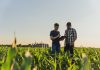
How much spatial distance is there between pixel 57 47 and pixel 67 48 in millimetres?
440

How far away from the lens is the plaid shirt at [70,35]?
10.0m

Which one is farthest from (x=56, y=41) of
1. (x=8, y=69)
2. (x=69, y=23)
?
(x=8, y=69)

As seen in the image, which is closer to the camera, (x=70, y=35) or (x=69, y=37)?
(x=70, y=35)

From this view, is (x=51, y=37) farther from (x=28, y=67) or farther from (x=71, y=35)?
(x=28, y=67)

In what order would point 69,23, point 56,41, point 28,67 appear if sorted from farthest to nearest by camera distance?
point 56,41
point 69,23
point 28,67

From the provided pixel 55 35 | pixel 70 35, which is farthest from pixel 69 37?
pixel 55 35

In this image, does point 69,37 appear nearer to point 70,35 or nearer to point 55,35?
point 70,35

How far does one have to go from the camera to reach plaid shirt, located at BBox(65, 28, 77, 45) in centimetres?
1004

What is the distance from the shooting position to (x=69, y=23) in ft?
32.3

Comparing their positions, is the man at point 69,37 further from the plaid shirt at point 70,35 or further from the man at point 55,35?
the man at point 55,35

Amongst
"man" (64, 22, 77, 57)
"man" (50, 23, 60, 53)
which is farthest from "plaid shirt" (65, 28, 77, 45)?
"man" (50, 23, 60, 53)

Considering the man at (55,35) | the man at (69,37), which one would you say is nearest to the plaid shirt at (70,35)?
the man at (69,37)

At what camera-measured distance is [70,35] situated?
1015 centimetres

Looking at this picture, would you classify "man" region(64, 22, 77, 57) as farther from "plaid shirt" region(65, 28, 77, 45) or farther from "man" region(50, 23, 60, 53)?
"man" region(50, 23, 60, 53)
